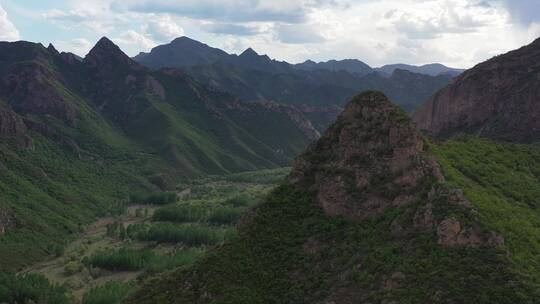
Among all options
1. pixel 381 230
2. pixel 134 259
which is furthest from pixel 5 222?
pixel 381 230

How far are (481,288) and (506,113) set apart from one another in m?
101

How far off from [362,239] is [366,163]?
10235 millimetres

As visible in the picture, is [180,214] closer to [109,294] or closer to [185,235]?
[185,235]

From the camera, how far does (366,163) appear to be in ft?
207

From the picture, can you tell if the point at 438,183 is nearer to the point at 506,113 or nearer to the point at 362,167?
the point at 362,167

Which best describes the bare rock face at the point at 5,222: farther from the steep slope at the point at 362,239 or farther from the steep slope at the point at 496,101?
the steep slope at the point at 496,101

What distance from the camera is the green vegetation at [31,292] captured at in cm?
9830

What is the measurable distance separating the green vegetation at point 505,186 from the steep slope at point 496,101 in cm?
4609

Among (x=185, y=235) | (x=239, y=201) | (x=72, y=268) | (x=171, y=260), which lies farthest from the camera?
(x=239, y=201)

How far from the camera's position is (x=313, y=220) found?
61.8 meters

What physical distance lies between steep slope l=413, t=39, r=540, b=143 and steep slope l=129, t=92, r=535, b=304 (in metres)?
72.4

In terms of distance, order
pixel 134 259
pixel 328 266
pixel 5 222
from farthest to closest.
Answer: pixel 5 222
pixel 134 259
pixel 328 266

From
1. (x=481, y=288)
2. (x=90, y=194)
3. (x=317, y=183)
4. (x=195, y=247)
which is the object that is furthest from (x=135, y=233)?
(x=481, y=288)

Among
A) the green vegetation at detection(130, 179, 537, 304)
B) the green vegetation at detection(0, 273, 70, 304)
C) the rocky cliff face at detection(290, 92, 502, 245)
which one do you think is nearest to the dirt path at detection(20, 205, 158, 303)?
the green vegetation at detection(0, 273, 70, 304)
